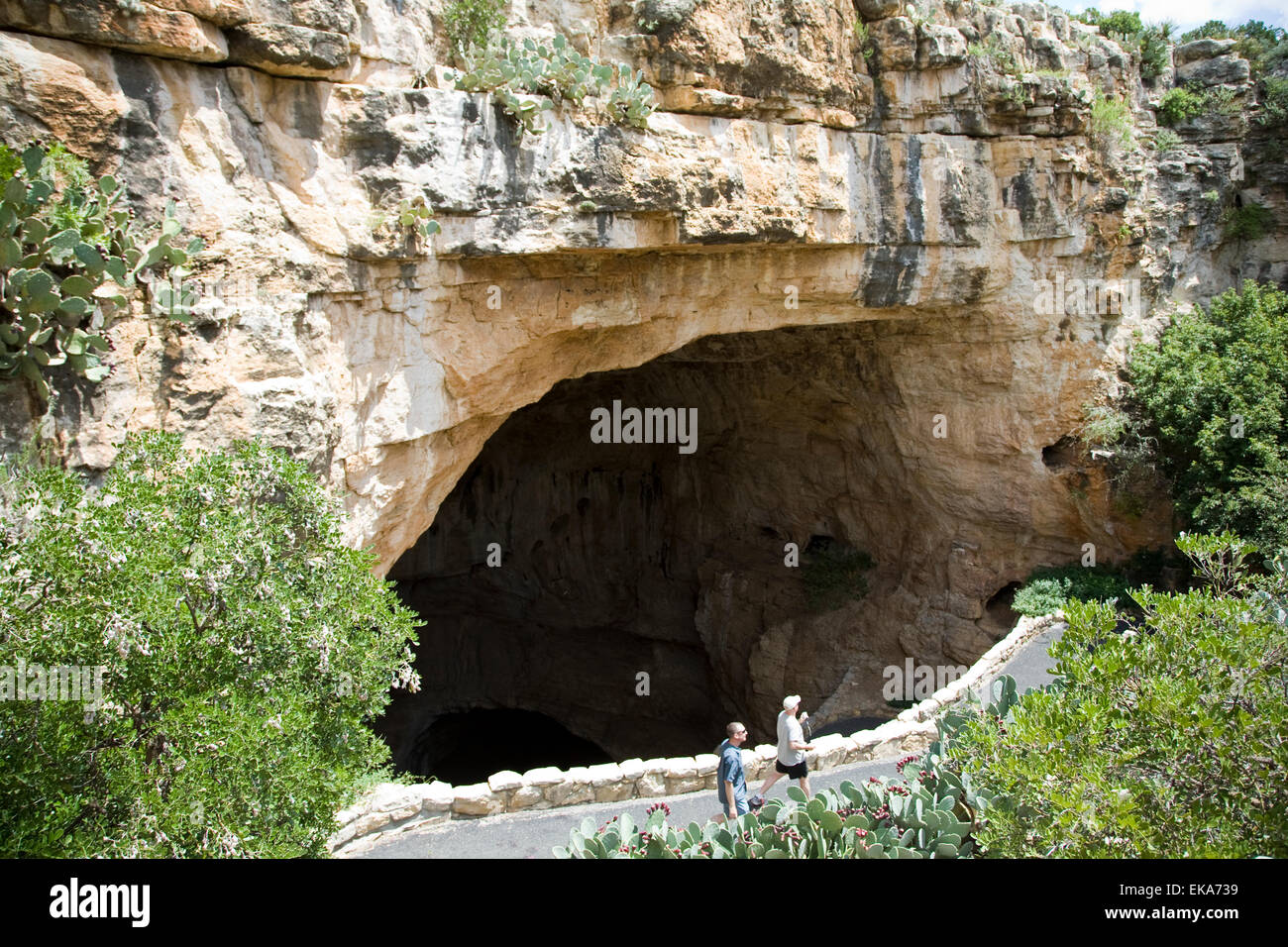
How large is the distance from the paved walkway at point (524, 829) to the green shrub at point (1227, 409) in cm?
573

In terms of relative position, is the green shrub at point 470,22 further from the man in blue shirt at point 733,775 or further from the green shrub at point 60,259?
the man in blue shirt at point 733,775

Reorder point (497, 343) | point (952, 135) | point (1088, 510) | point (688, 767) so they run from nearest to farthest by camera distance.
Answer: point (688, 767) → point (497, 343) → point (952, 135) → point (1088, 510)

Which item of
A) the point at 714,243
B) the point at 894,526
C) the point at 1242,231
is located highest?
the point at 1242,231

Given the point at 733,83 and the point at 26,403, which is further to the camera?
the point at 733,83

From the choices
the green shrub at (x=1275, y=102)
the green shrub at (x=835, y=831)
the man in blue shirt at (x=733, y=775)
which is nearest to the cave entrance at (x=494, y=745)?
the man in blue shirt at (x=733, y=775)

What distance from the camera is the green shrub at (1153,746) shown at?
5375mm

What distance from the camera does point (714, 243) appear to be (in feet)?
36.0

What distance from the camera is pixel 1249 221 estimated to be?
15.6 metres

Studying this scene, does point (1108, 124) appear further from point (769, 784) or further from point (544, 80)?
point (769, 784)

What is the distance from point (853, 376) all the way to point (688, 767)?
29.8 ft

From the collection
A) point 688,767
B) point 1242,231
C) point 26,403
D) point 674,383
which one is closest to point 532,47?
point 26,403

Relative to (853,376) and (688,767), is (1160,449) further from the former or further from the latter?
(688,767)

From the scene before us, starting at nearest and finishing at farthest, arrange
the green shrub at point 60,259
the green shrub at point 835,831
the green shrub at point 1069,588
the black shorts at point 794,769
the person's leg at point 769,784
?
the green shrub at point 60,259, the green shrub at point 835,831, the black shorts at point 794,769, the person's leg at point 769,784, the green shrub at point 1069,588
